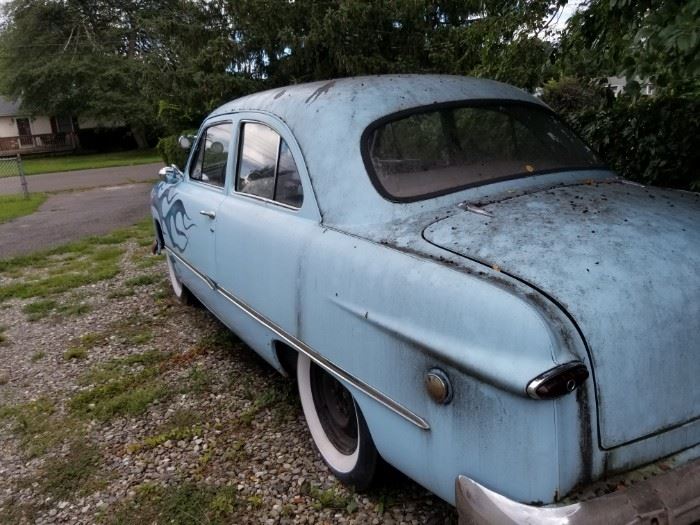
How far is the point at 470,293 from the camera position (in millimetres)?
1769

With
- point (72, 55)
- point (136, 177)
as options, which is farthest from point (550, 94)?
point (72, 55)

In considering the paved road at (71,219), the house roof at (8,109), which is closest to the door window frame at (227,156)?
the paved road at (71,219)

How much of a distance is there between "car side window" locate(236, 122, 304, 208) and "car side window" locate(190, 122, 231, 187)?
29cm

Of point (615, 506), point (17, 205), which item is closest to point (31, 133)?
point (17, 205)

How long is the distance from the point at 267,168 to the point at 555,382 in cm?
207

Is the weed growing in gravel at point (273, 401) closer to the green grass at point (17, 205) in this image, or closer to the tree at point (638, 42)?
the tree at point (638, 42)

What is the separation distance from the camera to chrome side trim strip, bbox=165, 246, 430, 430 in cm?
198

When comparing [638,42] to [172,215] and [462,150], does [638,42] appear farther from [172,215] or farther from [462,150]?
[172,215]

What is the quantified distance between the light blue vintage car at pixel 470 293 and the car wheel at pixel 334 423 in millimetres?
11

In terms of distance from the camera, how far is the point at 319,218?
102 inches

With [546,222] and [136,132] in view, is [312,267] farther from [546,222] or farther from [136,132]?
[136,132]

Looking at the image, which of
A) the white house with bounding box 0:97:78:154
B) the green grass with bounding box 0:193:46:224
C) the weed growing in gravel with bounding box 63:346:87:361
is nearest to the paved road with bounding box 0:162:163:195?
the green grass with bounding box 0:193:46:224

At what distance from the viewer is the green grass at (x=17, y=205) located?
11.8 meters

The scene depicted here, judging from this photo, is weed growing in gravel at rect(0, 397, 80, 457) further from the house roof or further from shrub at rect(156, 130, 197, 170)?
the house roof
